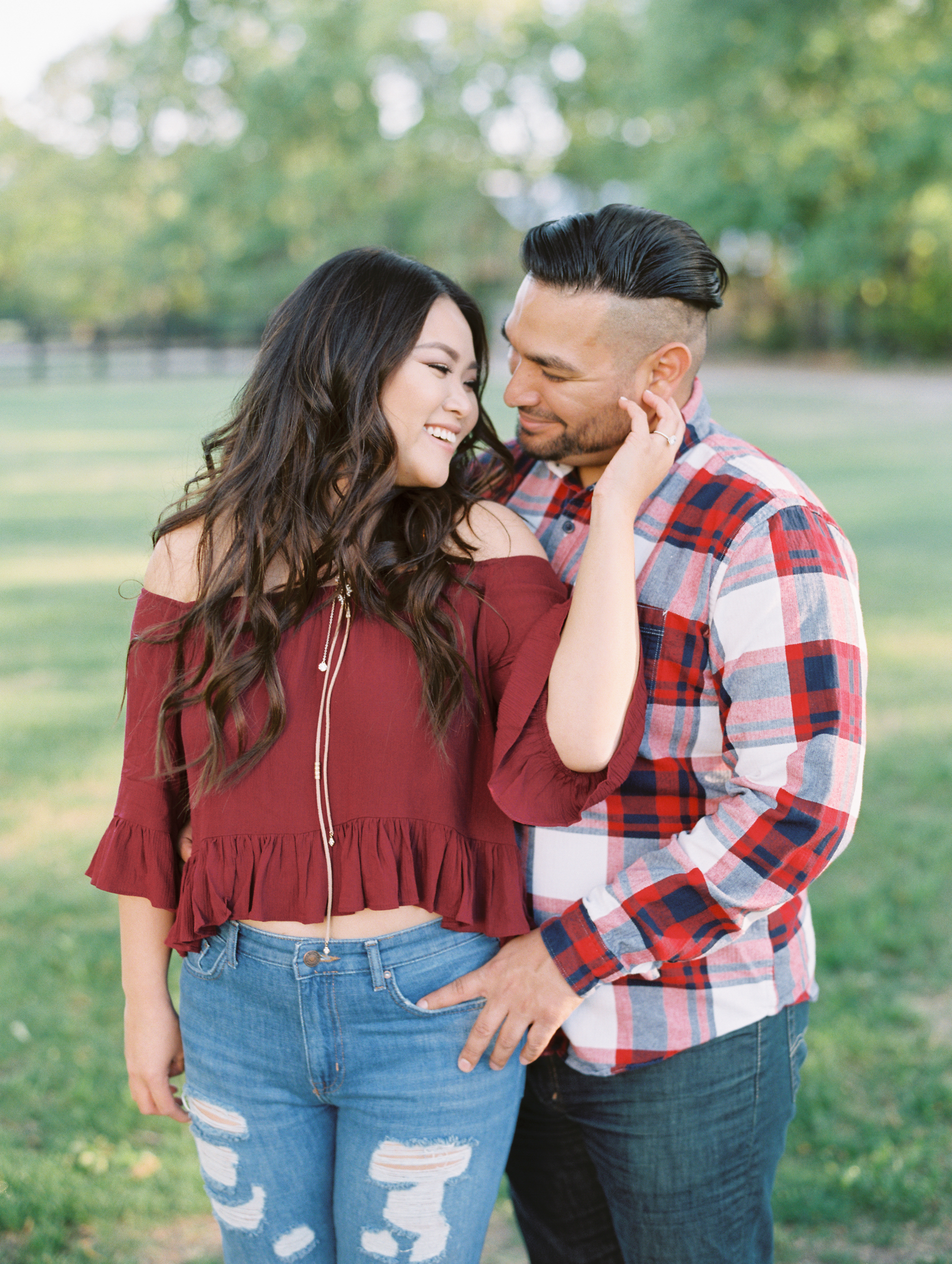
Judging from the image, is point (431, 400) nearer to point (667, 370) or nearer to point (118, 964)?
point (667, 370)

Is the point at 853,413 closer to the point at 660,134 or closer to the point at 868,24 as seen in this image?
the point at 868,24

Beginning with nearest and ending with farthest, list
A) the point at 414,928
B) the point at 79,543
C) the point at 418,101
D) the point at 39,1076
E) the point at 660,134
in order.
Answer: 1. the point at 414,928
2. the point at 39,1076
3. the point at 79,543
4. the point at 660,134
5. the point at 418,101

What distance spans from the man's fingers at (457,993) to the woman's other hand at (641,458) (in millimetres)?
778

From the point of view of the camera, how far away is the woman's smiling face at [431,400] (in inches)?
80.4

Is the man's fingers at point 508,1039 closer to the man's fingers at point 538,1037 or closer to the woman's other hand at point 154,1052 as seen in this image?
the man's fingers at point 538,1037

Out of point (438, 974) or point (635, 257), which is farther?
point (635, 257)

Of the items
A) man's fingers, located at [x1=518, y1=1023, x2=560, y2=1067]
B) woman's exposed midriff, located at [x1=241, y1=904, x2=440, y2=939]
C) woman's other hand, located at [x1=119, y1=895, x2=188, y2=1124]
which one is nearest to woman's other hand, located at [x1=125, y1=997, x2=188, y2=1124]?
woman's other hand, located at [x1=119, y1=895, x2=188, y2=1124]

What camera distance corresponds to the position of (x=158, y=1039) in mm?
2111

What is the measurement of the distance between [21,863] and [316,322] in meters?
3.69

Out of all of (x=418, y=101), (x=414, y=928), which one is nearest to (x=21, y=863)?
(x=414, y=928)

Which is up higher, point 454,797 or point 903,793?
point 454,797

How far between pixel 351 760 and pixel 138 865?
0.44 metres

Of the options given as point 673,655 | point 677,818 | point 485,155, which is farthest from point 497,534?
point 485,155

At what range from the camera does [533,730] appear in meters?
1.92
